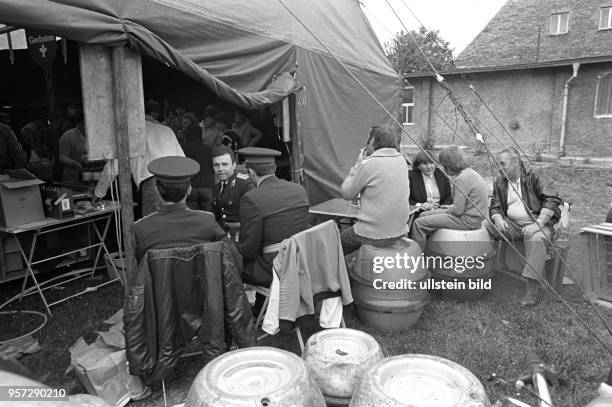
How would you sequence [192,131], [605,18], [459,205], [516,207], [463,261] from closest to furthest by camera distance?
[463,261] → [459,205] → [516,207] → [192,131] → [605,18]

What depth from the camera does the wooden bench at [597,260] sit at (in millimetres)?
3338

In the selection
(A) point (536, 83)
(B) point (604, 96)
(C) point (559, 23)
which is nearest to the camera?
(B) point (604, 96)

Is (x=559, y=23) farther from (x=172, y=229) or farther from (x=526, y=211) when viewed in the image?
(x=172, y=229)

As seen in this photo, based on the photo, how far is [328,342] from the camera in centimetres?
255

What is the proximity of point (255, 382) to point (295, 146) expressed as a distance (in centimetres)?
377

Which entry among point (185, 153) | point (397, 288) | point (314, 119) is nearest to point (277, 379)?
point (397, 288)

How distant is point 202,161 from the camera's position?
469 centimetres

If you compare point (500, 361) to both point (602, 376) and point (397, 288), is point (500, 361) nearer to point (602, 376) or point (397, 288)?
point (602, 376)

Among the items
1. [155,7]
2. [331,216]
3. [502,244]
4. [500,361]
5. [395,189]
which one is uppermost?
[155,7]

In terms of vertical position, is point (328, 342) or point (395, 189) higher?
point (395, 189)

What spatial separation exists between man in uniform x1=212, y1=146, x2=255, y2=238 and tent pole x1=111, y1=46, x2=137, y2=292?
40.4 inches

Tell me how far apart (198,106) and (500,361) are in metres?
6.10

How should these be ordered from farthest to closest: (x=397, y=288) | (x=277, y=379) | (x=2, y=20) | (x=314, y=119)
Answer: (x=314, y=119)
(x=397, y=288)
(x=2, y=20)
(x=277, y=379)

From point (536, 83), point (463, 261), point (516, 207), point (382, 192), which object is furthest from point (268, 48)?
point (536, 83)
